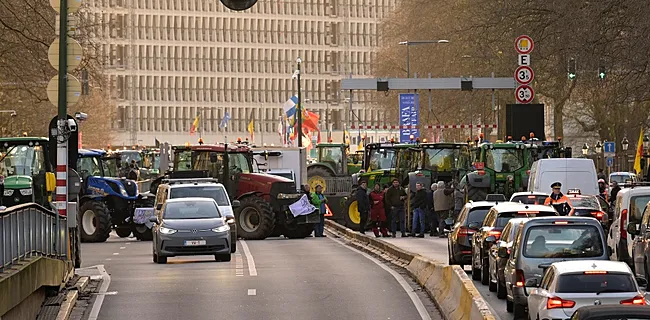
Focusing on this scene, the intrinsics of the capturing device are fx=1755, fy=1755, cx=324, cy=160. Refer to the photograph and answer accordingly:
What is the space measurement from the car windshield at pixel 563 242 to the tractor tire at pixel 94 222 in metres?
27.0

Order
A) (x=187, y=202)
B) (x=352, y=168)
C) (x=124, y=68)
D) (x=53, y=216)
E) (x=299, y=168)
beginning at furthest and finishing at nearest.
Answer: (x=124, y=68) < (x=352, y=168) < (x=299, y=168) < (x=187, y=202) < (x=53, y=216)

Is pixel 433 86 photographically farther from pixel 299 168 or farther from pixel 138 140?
pixel 138 140

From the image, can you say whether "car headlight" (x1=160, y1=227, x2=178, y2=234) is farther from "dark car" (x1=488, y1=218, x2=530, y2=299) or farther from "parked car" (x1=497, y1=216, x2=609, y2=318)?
"parked car" (x1=497, y1=216, x2=609, y2=318)

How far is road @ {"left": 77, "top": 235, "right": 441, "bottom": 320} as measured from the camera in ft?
82.5

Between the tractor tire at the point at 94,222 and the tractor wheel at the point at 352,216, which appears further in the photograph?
the tractor wheel at the point at 352,216

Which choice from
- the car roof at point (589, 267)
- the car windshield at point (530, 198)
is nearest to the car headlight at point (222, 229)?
the car windshield at point (530, 198)

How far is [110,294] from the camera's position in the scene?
2861 cm

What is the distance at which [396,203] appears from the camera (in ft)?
167

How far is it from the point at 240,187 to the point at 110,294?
23.2m

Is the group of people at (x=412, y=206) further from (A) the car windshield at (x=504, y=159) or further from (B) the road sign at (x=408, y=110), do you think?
(B) the road sign at (x=408, y=110)

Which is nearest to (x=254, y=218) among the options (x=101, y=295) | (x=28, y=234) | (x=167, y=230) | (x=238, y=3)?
(x=167, y=230)

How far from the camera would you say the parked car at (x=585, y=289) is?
18.6 m

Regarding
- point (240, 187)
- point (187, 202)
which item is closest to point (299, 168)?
point (240, 187)

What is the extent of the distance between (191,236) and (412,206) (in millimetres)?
15292
